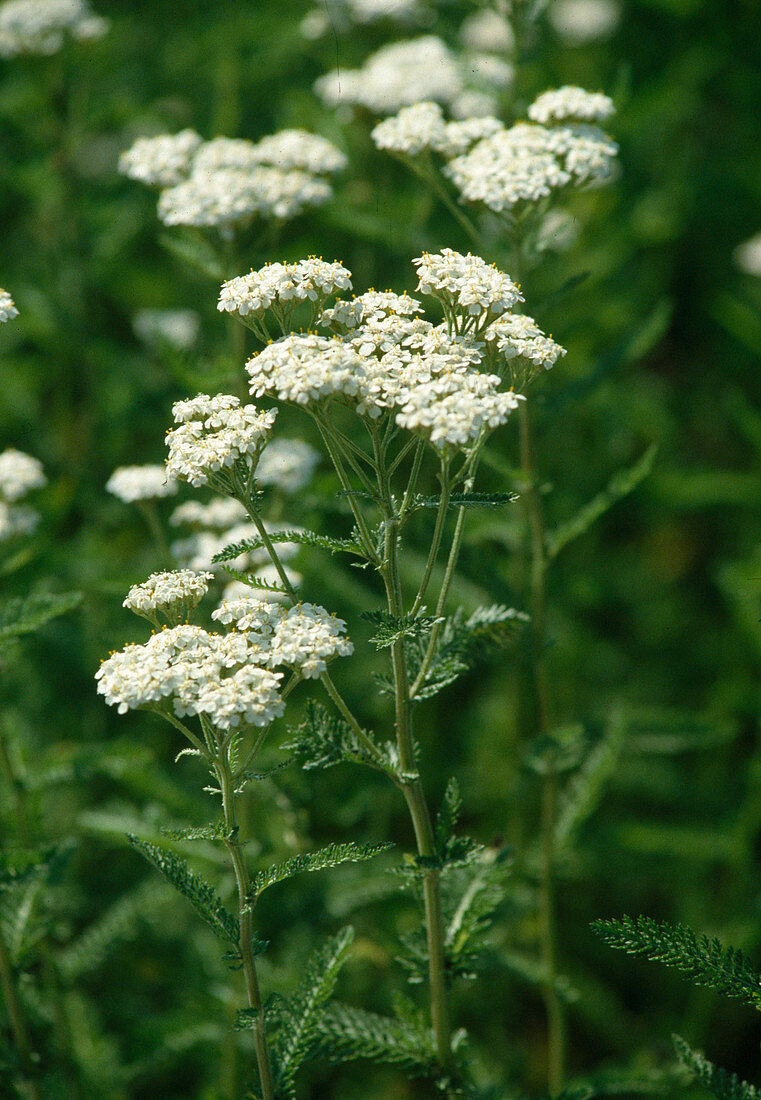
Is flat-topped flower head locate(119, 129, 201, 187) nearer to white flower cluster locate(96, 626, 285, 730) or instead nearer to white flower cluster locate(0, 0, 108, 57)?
white flower cluster locate(0, 0, 108, 57)

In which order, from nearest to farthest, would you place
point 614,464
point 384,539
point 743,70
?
point 384,539 → point 614,464 → point 743,70

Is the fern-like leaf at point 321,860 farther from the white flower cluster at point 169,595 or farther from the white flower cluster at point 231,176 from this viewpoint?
the white flower cluster at point 231,176

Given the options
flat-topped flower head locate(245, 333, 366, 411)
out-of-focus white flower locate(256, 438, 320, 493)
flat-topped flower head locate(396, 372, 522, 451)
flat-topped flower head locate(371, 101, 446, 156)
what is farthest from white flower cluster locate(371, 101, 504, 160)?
flat-topped flower head locate(396, 372, 522, 451)

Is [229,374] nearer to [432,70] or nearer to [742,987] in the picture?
[432,70]

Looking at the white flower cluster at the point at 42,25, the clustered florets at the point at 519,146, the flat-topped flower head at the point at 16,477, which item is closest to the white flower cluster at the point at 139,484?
the flat-topped flower head at the point at 16,477

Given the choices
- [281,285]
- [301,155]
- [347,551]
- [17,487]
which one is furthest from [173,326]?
[347,551]

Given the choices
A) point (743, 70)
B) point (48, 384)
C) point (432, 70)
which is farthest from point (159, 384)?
point (743, 70)
